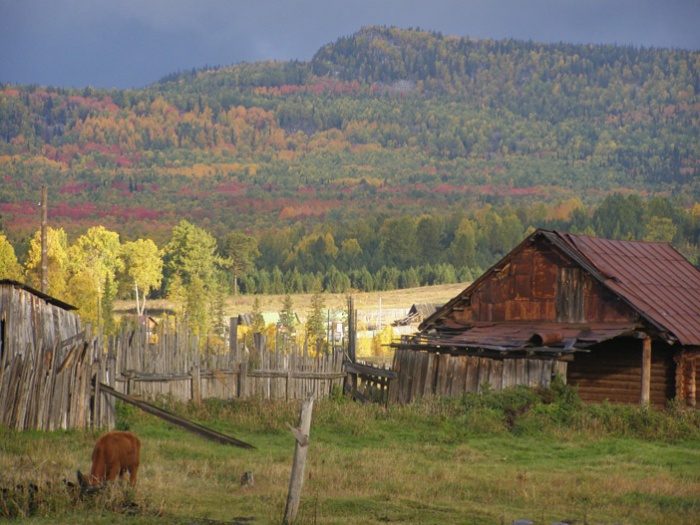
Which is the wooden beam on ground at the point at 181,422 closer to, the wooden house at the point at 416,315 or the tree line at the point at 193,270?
the tree line at the point at 193,270

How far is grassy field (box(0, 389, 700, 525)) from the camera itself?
13.5 metres

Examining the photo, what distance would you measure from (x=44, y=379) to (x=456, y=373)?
10804 millimetres

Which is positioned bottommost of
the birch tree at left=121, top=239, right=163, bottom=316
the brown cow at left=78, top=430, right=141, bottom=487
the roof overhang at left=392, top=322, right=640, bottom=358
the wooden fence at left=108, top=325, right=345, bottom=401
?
the brown cow at left=78, top=430, right=141, bottom=487

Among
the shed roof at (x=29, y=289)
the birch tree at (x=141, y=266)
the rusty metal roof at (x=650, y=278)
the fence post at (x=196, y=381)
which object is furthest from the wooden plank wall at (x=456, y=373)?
the birch tree at (x=141, y=266)

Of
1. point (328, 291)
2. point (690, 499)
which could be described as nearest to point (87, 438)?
point (690, 499)

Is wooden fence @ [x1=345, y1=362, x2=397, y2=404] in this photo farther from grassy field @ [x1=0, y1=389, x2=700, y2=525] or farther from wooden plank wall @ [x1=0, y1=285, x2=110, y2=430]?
wooden plank wall @ [x1=0, y1=285, x2=110, y2=430]

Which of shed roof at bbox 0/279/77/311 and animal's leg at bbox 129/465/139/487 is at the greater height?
shed roof at bbox 0/279/77/311

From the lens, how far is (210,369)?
1006 inches

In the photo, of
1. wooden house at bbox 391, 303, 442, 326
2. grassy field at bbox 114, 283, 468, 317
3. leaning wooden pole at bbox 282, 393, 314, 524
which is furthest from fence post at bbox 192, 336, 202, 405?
grassy field at bbox 114, 283, 468, 317

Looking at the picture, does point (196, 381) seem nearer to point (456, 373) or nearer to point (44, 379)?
point (44, 379)

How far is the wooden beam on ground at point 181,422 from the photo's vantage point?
1791cm

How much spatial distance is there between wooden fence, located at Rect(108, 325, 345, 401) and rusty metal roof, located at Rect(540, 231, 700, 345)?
7301mm

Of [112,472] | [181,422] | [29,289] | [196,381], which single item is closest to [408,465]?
[181,422]

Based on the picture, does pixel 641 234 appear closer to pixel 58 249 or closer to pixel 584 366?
pixel 58 249
